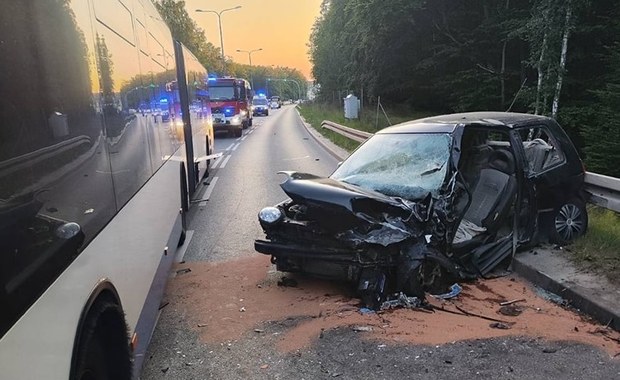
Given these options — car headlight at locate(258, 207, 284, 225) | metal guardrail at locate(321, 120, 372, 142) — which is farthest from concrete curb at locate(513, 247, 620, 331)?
metal guardrail at locate(321, 120, 372, 142)

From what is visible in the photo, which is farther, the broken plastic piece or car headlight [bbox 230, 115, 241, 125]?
car headlight [bbox 230, 115, 241, 125]

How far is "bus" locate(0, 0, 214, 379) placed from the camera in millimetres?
1702

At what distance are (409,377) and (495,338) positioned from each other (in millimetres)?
904

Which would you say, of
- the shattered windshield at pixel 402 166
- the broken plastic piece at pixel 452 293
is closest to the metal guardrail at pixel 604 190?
the shattered windshield at pixel 402 166

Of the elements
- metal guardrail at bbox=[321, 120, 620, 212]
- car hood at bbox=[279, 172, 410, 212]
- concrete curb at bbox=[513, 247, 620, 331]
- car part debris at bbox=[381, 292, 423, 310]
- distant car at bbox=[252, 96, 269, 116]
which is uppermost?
car hood at bbox=[279, 172, 410, 212]

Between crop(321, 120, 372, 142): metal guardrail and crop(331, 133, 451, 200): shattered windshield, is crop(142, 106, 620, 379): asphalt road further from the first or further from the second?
crop(321, 120, 372, 142): metal guardrail

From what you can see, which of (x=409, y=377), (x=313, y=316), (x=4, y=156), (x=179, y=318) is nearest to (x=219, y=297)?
(x=179, y=318)

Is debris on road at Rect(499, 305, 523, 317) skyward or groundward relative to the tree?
groundward

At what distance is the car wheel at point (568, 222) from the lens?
5.89m

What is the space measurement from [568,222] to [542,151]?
93 cm

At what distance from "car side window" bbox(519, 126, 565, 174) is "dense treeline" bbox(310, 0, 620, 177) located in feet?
33.1

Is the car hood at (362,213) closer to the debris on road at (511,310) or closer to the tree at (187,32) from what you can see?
the debris on road at (511,310)

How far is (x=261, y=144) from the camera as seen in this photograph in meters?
22.8

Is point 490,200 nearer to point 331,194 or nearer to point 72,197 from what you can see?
point 331,194
